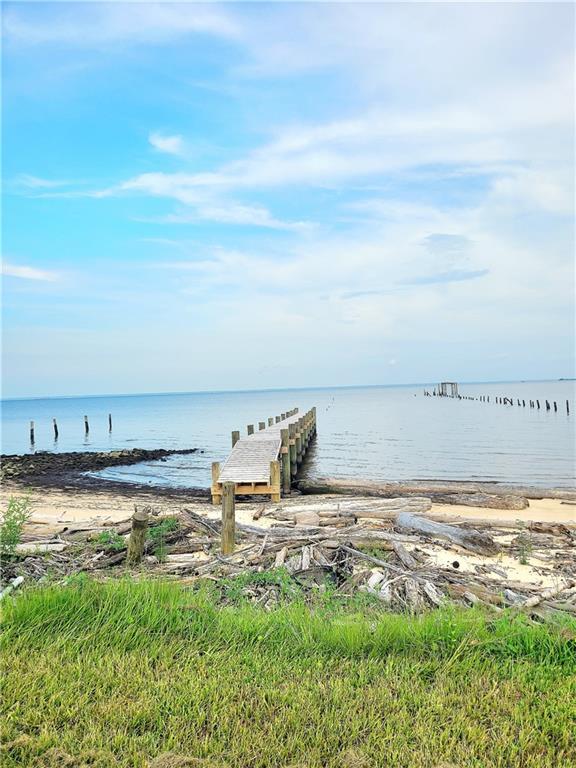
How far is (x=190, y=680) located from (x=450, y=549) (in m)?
6.78

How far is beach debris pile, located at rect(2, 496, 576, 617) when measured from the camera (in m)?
6.93

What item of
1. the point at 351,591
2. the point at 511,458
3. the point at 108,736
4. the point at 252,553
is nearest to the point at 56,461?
the point at 511,458

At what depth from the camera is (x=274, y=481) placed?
18.7 metres

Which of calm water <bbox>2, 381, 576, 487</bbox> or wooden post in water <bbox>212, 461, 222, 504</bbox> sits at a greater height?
wooden post in water <bbox>212, 461, 222, 504</bbox>

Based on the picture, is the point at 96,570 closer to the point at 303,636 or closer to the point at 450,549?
the point at 303,636

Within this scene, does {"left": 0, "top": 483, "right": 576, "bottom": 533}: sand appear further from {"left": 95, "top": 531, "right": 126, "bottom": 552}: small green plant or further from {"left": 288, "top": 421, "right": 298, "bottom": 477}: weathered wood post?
{"left": 288, "top": 421, "right": 298, "bottom": 477}: weathered wood post

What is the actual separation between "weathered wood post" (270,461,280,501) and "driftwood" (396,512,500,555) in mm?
7613

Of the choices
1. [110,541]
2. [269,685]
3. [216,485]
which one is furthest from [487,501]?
[269,685]

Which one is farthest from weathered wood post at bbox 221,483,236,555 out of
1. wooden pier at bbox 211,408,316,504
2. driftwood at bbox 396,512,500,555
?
wooden pier at bbox 211,408,316,504

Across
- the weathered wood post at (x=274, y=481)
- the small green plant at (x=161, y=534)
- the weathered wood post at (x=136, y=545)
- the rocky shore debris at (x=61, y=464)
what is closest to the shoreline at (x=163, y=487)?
the rocky shore debris at (x=61, y=464)

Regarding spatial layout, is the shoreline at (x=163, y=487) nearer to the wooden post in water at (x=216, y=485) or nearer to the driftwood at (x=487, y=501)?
the driftwood at (x=487, y=501)

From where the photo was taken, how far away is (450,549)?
33.2 feet

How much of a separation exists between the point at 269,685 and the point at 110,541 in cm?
602

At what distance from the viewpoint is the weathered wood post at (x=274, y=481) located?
61.1 feet
